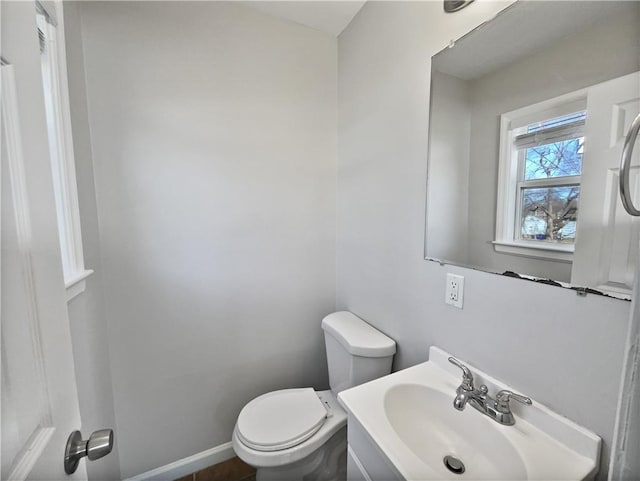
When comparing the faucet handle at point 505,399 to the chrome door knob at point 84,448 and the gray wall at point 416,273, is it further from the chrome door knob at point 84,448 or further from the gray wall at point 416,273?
the chrome door knob at point 84,448

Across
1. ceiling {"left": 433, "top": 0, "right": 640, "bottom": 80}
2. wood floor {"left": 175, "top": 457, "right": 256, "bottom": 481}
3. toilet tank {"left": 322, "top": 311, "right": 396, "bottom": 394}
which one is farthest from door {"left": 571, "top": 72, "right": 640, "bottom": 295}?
wood floor {"left": 175, "top": 457, "right": 256, "bottom": 481}

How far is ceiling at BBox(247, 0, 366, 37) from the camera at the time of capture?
1340 mm

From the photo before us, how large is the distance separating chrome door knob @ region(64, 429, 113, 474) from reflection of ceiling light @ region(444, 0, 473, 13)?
147 centimetres

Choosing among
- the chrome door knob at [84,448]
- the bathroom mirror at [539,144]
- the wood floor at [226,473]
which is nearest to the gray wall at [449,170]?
the bathroom mirror at [539,144]

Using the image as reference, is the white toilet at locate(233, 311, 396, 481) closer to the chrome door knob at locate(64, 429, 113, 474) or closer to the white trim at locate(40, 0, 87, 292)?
the chrome door knob at locate(64, 429, 113, 474)

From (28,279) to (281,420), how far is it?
119 cm

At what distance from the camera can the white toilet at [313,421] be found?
3.67 ft

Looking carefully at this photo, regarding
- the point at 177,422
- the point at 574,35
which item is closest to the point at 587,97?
the point at 574,35

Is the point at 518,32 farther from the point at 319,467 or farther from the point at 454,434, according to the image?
the point at 319,467

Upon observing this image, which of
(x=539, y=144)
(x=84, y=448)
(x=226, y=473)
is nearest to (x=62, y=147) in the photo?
(x=84, y=448)

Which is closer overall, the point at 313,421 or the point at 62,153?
the point at 62,153

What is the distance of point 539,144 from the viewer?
0.75 meters

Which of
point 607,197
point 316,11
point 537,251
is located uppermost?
point 316,11

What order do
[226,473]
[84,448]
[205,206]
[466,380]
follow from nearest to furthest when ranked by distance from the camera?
[84,448] → [466,380] → [205,206] → [226,473]
